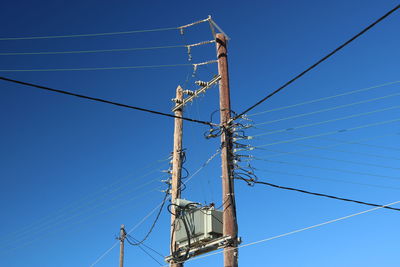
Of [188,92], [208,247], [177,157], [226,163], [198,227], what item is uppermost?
[188,92]

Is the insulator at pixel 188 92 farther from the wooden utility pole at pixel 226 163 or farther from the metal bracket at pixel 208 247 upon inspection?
the metal bracket at pixel 208 247

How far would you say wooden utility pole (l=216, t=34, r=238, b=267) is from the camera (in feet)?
34.3

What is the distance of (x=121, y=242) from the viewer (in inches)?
1030

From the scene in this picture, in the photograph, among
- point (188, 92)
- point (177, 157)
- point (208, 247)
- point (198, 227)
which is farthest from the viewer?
point (188, 92)

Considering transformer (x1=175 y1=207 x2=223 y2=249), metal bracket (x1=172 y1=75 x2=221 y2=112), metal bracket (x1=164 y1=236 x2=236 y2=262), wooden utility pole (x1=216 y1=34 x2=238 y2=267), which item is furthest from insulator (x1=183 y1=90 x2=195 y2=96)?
metal bracket (x1=164 y1=236 x2=236 y2=262)

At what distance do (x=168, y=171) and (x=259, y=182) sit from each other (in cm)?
797

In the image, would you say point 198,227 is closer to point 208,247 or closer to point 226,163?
point 208,247

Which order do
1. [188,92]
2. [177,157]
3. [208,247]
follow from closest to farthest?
[208,247], [177,157], [188,92]

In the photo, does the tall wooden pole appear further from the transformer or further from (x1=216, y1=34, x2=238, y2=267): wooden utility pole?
(x1=216, y1=34, x2=238, y2=267): wooden utility pole

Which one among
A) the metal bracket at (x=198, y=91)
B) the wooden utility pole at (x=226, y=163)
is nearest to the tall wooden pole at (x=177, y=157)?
the metal bracket at (x=198, y=91)

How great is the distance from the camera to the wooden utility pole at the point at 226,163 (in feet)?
34.3

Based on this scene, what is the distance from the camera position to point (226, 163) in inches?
456

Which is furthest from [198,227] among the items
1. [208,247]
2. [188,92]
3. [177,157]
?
[188,92]

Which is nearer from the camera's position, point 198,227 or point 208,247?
point 208,247
